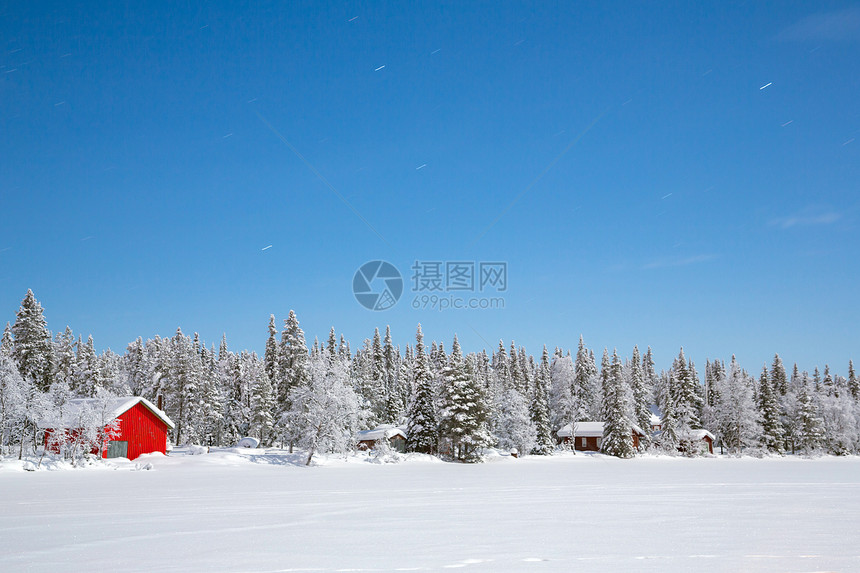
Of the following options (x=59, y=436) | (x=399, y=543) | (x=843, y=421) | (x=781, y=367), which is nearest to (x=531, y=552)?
(x=399, y=543)

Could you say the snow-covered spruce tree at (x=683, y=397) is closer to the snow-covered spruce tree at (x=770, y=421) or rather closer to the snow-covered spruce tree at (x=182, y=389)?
the snow-covered spruce tree at (x=770, y=421)

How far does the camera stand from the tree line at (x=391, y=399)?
61.2m

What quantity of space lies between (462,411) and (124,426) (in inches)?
1392

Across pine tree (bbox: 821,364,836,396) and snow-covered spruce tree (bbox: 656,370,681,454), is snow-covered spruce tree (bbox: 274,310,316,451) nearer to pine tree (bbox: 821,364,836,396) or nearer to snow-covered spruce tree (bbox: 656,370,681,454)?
snow-covered spruce tree (bbox: 656,370,681,454)

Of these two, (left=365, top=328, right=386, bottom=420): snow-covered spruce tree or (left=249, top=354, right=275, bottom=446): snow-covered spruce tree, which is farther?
(left=365, top=328, right=386, bottom=420): snow-covered spruce tree

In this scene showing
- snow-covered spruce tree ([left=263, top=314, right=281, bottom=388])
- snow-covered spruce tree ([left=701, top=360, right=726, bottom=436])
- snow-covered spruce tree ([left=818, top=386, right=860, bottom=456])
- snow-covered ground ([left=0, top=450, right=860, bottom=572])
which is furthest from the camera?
snow-covered spruce tree ([left=701, top=360, right=726, bottom=436])

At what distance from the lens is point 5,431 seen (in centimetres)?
4988

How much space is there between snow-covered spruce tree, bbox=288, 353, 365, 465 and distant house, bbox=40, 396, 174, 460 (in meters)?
13.1

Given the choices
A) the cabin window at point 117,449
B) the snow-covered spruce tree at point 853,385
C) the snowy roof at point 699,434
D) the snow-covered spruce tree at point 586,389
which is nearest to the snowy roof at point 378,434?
the cabin window at point 117,449

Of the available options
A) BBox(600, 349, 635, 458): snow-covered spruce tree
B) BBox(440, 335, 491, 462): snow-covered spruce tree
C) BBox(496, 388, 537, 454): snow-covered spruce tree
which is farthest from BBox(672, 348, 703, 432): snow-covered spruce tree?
BBox(440, 335, 491, 462): snow-covered spruce tree

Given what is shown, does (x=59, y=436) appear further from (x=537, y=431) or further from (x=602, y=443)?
(x=602, y=443)

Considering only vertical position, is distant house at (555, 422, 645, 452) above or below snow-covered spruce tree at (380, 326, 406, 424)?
below

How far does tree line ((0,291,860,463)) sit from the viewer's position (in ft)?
201

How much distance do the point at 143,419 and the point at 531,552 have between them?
55.6 meters
